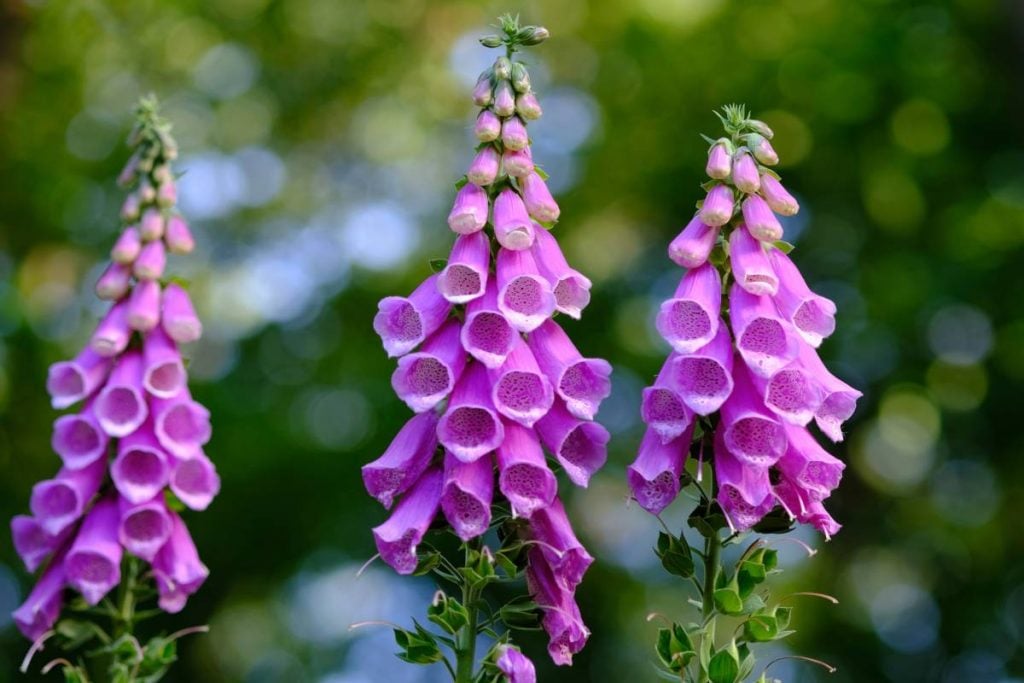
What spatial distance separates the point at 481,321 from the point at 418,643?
64cm

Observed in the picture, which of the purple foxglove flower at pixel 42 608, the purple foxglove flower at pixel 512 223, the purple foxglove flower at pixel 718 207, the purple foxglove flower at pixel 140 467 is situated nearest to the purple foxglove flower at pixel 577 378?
the purple foxglove flower at pixel 512 223

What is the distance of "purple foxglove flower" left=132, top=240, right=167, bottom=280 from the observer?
10.8 ft

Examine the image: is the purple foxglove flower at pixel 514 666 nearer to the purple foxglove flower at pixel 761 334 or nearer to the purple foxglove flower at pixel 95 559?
the purple foxglove flower at pixel 761 334

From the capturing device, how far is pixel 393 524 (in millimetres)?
2469

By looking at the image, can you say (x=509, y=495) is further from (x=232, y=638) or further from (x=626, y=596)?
(x=232, y=638)

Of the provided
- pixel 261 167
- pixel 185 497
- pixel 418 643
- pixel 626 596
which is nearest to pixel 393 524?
pixel 418 643

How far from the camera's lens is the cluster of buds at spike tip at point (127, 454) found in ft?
10.1

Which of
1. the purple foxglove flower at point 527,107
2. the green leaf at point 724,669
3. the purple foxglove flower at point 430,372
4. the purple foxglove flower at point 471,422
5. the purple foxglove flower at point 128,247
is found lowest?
the green leaf at point 724,669

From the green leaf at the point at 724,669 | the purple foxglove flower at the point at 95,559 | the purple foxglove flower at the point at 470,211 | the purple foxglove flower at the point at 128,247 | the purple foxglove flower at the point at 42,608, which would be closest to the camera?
the green leaf at the point at 724,669

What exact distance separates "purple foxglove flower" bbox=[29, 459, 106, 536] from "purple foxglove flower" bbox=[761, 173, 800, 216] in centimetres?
176

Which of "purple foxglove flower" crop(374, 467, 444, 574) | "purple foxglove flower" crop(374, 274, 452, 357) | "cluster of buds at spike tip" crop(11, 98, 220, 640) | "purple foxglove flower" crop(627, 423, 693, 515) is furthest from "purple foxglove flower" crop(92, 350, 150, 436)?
"purple foxglove flower" crop(627, 423, 693, 515)

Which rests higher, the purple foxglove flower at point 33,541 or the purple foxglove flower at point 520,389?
the purple foxglove flower at point 520,389

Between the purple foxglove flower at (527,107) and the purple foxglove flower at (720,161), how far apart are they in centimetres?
37

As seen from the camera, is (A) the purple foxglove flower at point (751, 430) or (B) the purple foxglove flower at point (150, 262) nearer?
(A) the purple foxglove flower at point (751, 430)
